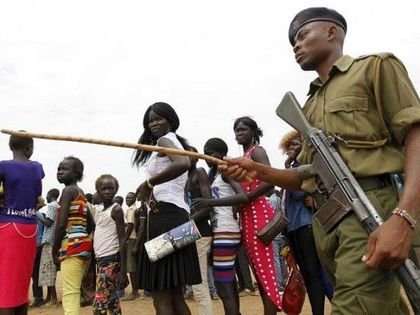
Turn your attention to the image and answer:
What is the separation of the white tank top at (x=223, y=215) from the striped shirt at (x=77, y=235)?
4.12ft

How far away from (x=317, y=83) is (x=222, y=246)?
2.45 m

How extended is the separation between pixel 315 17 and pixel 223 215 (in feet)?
8.48

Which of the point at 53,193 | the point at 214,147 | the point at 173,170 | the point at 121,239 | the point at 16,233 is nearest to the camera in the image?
the point at 173,170

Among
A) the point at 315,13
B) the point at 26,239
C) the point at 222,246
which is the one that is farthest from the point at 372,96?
the point at 26,239

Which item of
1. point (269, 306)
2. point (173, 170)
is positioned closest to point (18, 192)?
point (173, 170)

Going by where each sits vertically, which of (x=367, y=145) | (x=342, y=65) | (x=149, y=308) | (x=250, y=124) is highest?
(x=342, y=65)

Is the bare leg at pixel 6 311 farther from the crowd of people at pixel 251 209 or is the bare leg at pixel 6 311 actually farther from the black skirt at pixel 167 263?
the black skirt at pixel 167 263

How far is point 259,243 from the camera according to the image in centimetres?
429

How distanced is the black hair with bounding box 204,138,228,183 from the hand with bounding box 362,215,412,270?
3366 mm

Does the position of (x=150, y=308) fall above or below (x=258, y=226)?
below

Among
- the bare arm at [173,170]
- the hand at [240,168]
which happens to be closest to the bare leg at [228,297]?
the bare arm at [173,170]

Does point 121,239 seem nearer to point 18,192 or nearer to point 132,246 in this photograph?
point 18,192

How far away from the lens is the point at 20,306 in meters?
4.34

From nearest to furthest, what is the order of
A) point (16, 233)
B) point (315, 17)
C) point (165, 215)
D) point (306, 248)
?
point (315, 17) → point (165, 215) → point (306, 248) → point (16, 233)
